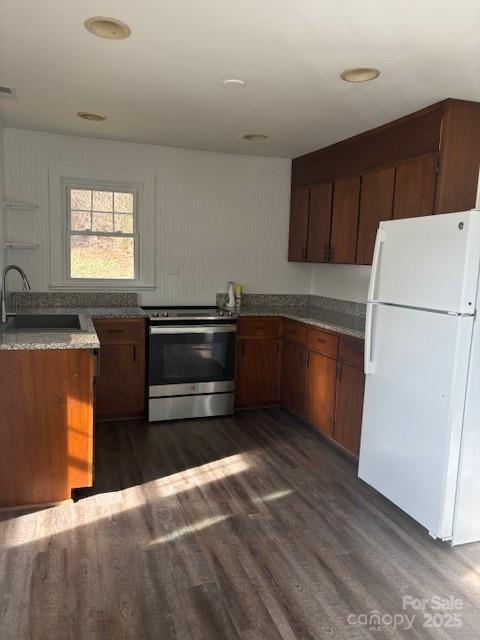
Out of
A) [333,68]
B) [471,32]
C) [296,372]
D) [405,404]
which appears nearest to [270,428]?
[296,372]

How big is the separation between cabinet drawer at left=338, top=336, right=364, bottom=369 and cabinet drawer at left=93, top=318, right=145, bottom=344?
1.66 meters

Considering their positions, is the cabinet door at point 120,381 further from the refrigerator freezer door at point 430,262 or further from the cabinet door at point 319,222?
the refrigerator freezer door at point 430,262

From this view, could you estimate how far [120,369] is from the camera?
4.14 m

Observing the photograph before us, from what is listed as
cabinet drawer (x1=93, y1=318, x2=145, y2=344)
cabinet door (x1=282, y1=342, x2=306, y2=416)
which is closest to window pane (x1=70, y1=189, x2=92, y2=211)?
cabinet drawer (x1=93, y1=318, x2=145, y2=344)

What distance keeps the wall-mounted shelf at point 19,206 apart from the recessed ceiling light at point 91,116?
92 centimetres

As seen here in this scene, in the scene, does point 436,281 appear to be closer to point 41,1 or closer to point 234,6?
point 234,6

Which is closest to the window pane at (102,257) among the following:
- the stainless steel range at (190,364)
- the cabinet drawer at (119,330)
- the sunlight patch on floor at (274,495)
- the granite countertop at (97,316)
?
the granite countertop at (97,316)

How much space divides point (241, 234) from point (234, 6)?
2.95 metres

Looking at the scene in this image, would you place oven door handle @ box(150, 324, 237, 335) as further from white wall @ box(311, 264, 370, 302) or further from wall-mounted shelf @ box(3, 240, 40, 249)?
wall-mounted shelf @ box(3, 240, 40, 249)

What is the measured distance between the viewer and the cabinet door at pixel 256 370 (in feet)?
14.8

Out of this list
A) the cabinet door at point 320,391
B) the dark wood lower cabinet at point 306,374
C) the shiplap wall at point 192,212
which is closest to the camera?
the dark wood lower cabinet at point 306,374

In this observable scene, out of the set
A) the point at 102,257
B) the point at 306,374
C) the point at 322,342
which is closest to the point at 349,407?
the point at 322,342

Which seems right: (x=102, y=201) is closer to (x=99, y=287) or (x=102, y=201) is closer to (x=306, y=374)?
(x=99, y=287)

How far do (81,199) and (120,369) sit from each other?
1565mm
